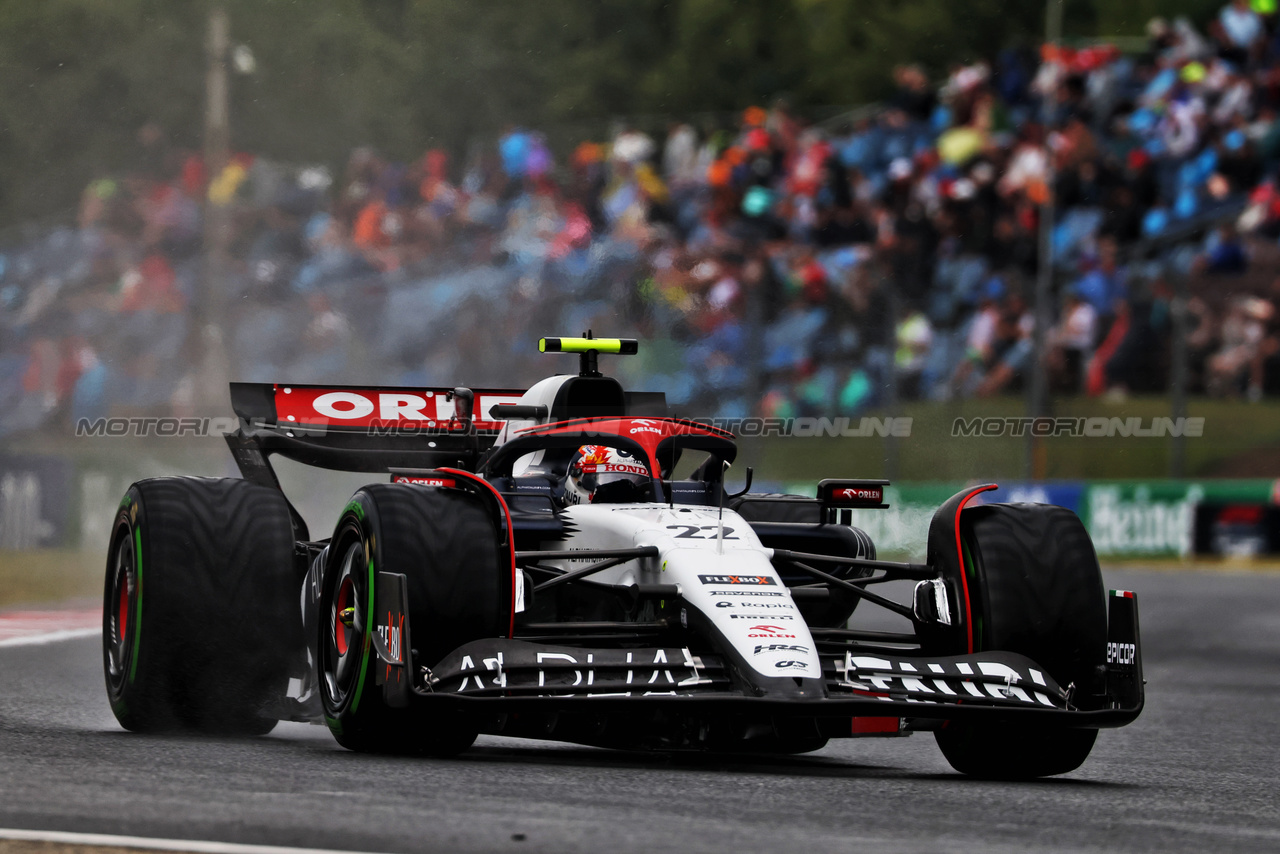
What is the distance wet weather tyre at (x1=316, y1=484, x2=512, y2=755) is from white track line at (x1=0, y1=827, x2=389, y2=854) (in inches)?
63.4

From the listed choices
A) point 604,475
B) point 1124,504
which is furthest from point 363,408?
point 1124,504

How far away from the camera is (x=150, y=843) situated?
14.3 ft

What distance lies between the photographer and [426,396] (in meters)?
9.42

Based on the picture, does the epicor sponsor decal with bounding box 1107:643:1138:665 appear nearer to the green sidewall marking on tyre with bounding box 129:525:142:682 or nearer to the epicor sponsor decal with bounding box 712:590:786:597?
the epicor sponsor decal with bounding box 712:590:786:597

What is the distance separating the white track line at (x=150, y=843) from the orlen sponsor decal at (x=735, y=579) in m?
2.28

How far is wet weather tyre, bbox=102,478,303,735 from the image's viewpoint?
24.5 feet

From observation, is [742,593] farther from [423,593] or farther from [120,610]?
[120,610]

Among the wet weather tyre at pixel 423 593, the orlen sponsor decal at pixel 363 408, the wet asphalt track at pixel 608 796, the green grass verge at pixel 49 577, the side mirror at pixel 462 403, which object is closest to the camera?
the wet asphalt track at pixel 608 796

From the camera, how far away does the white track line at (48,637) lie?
1149 centimetres

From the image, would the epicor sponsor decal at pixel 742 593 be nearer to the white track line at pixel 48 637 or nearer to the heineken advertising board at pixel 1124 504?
the white track line at pixel 48 637

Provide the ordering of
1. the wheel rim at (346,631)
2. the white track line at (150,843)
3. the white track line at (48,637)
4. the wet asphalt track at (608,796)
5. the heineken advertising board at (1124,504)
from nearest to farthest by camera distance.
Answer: the white track line at (150,843)
the wet asphalt track at (608,796)
the wheel rim at (346,631)
the white track line at (48,637)
the heineken advertising board at (1124,504)

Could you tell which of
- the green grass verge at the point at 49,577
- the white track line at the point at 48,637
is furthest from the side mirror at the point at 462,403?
the green grass verge at the point at 49,577

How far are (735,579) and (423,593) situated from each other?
105cm

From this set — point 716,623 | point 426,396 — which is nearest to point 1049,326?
point 426,396
